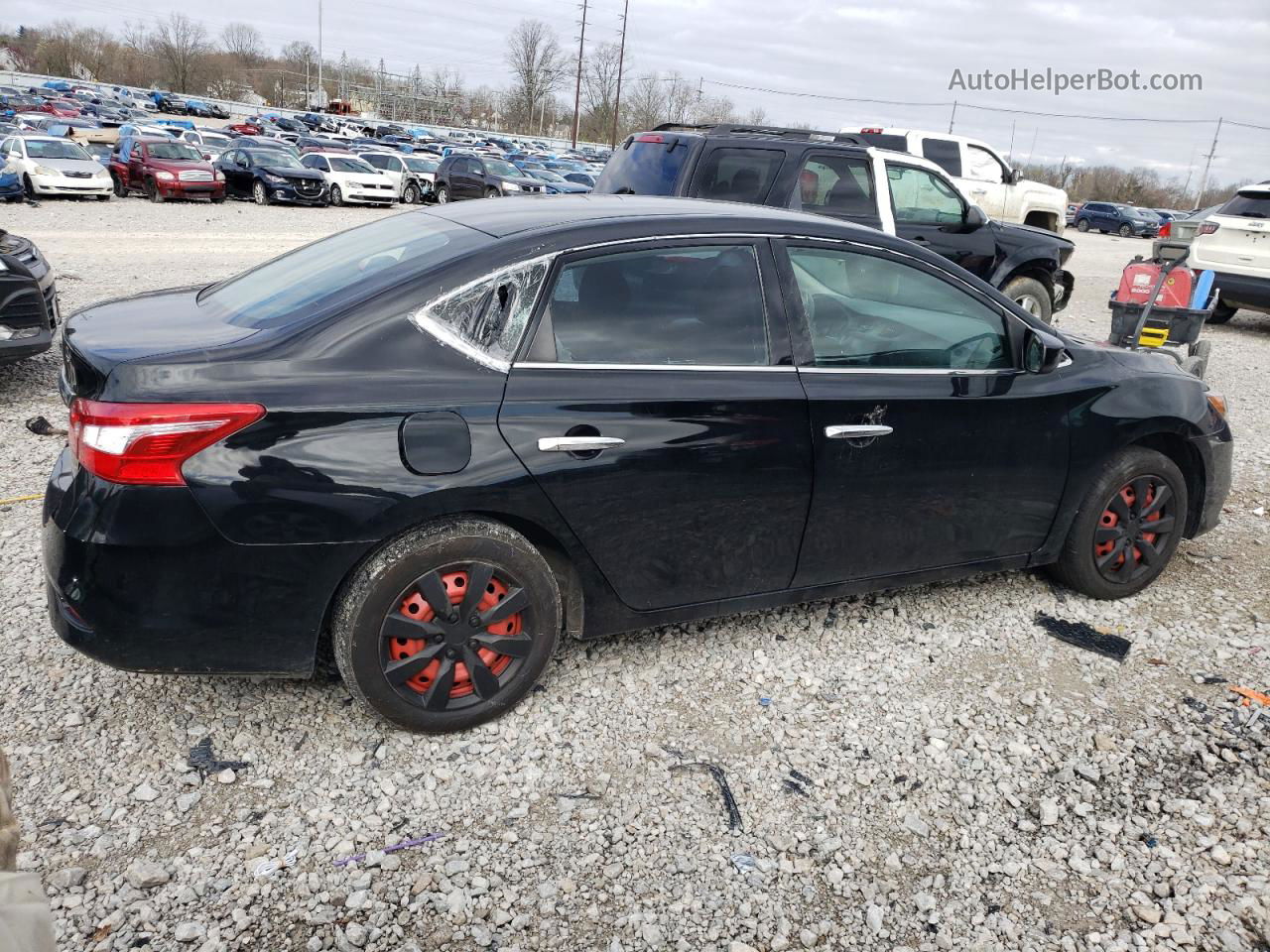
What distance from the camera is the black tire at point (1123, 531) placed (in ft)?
13.8

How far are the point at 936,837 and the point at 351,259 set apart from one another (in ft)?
9.04

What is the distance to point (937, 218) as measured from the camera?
9.36 metres

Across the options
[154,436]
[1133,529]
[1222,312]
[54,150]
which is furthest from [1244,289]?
[54,150]

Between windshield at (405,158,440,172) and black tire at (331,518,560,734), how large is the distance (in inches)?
1095

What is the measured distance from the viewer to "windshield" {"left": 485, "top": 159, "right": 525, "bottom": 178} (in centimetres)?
2858

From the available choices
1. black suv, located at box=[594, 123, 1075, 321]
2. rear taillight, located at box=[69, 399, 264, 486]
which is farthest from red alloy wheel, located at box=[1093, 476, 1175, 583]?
black suv, located at box=[594, 123, 1075, 321]

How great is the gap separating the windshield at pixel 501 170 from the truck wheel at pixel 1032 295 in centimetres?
2085

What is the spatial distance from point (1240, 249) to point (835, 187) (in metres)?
7.04

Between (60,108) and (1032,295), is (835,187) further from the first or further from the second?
(60,108)

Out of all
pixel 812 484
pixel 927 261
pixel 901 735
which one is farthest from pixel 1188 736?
pixel 927 261

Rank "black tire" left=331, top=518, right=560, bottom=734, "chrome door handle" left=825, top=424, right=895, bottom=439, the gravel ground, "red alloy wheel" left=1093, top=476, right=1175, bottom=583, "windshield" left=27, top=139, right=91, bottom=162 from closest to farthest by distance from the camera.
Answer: the gravel ground → "black tire" left=331, top=518, right=560, bottom=734 → "chrome door handle" left=825, top=424, right=895, bottom=439 → "red alloy wheel" left=1093, top=476, right=1175, bottom=583 → "windshield" left=27, top=139, right=91, bottom=162

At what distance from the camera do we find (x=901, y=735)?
3389 mm

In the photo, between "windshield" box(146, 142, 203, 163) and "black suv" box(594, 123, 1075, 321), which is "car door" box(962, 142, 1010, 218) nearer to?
"black suv" box(594, 123, 1075, 321)

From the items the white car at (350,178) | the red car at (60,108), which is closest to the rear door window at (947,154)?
the white car at (350,178)
